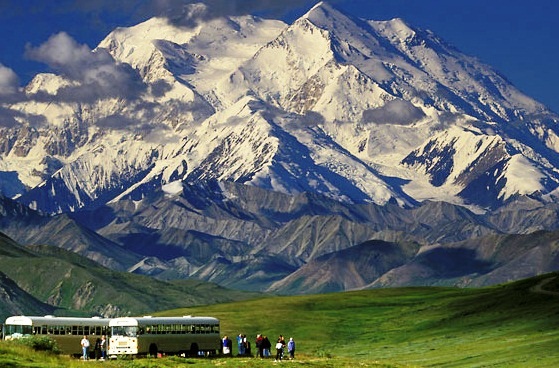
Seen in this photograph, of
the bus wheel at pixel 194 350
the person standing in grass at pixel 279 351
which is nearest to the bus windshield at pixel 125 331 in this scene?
the bus wheel at pixel 194 350

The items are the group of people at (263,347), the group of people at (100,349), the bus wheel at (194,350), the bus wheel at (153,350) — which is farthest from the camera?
the bus wheel at (194,350)

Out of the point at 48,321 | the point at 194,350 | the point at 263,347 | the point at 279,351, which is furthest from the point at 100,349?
the point at 279,351

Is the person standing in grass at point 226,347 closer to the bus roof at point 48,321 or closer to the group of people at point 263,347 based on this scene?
the group of people at point 263,347

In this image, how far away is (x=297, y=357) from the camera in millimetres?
150375

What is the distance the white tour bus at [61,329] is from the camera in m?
141

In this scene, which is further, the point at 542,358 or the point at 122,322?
the point at 542,358

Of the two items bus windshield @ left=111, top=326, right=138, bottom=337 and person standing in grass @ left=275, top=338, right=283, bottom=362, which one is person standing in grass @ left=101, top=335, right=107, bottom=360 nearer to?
bus windshield @ left=111, top=326, right=138, bottom=337

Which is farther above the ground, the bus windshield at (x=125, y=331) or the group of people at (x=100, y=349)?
the bus windshield at (x=125, y=331)

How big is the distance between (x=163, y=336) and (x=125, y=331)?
568cm

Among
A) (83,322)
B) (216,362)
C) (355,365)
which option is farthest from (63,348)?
(355,365)

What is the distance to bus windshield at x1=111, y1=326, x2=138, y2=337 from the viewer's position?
143500 millimetres

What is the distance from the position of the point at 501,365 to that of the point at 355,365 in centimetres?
3909

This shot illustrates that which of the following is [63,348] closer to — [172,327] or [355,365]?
[172,327]

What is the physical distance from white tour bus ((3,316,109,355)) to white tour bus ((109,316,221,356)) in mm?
2133
